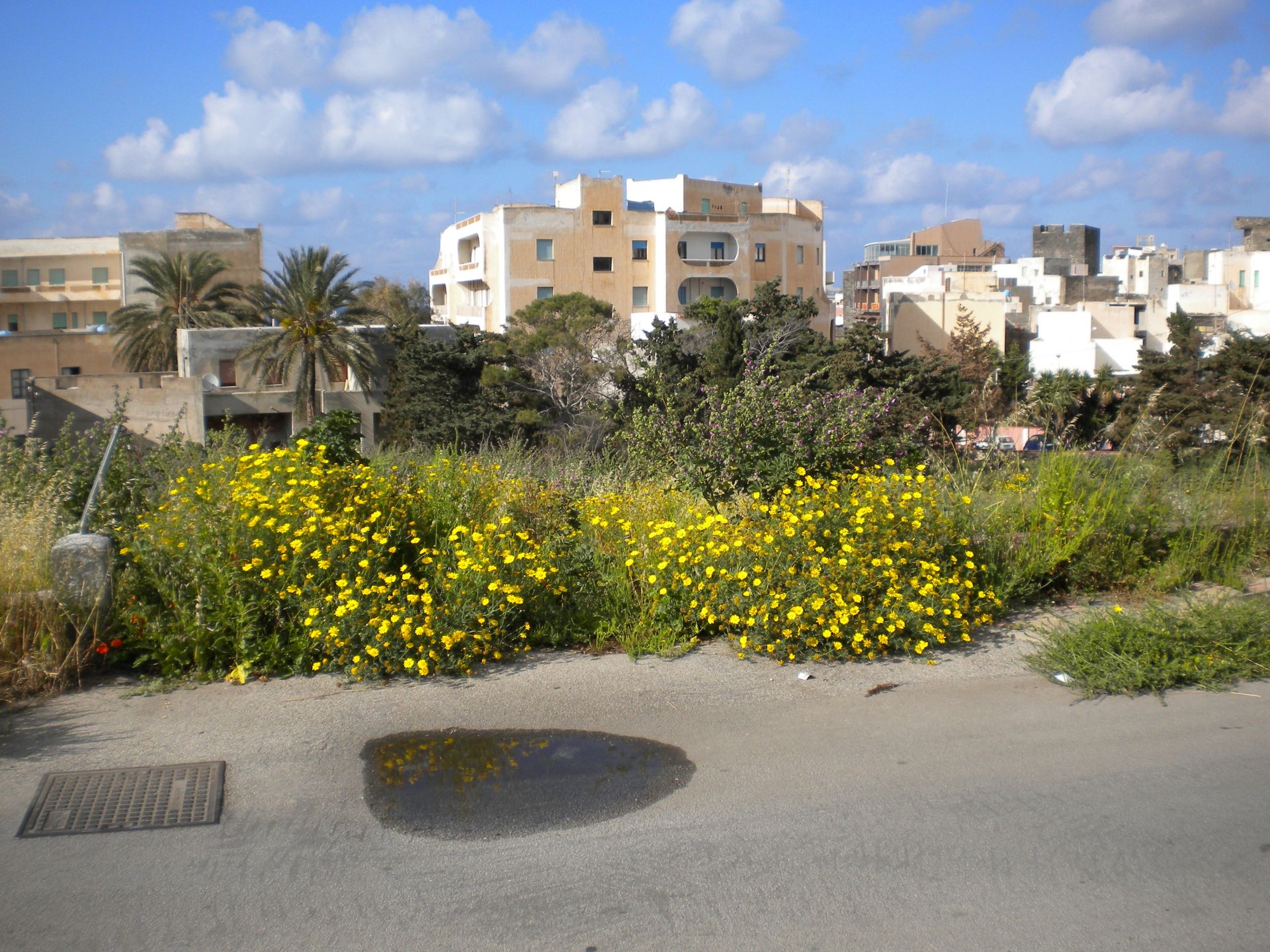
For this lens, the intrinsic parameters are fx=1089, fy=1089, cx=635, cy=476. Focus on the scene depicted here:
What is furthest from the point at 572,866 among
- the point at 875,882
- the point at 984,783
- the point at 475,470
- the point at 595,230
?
the point at 595,230

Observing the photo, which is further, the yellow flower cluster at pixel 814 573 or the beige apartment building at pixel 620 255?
the beige apartment building at pixel 620 255

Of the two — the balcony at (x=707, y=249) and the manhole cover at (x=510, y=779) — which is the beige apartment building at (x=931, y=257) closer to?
the balcony at (x=707, y=249)

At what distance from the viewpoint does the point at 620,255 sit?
6656 cm

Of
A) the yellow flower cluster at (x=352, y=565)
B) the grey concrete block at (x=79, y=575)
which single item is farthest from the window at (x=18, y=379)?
the grey concrete block at (x=79, y=575)

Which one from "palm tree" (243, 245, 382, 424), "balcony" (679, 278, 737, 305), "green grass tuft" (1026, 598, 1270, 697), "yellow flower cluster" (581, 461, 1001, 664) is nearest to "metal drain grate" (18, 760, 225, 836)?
"yellow flower cluster" (581, 461, 1001, 664)

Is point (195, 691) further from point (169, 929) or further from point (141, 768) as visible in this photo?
point (169, 929)

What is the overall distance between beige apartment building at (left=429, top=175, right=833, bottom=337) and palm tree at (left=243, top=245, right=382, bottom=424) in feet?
74.4

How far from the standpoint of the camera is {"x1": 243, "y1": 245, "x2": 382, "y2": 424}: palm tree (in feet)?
130

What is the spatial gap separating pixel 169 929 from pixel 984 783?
10.6 feet

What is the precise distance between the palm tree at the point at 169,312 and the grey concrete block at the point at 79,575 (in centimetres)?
4710

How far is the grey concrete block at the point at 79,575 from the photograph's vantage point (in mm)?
5785

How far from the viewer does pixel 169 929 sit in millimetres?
3594

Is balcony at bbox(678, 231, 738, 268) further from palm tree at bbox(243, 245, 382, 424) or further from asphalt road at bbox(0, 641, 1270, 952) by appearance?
asphalt road at bbox(0, 641, 1270, 952)

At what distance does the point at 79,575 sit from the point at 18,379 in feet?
164
